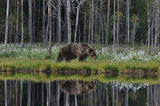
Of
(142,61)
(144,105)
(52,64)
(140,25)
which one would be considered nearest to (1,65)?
(52,64)

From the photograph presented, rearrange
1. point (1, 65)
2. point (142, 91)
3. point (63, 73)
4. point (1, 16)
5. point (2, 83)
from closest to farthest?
1. point (142, 91)
2. point (2, 83)
3. point (63, 73)
4. point (1, 65)
5. point (1, 16)

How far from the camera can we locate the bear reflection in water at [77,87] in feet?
49.6

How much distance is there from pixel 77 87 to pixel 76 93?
146 cm

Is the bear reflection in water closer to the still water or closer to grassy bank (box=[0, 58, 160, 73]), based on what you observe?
the still water

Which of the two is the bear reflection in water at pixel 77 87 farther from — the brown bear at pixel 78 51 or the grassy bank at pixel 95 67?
the brown bear at pixel 78 51

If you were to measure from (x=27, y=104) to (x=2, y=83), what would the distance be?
587 cm

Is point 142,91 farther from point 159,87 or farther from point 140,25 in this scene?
point 140,25

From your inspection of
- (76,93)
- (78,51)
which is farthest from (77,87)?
(78,51)

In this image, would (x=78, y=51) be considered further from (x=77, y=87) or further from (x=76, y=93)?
(x=76, y=93)

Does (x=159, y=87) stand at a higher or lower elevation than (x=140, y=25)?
lower

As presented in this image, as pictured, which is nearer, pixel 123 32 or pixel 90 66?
pixel 90 66

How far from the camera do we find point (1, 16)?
53.7 m

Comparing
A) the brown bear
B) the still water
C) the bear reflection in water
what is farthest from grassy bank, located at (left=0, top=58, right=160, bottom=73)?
the bear reflection in water

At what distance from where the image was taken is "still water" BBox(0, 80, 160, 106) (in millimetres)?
12664
